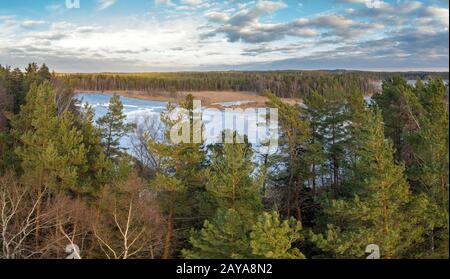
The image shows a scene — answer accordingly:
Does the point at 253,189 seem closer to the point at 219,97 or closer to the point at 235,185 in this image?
the point at 235,185

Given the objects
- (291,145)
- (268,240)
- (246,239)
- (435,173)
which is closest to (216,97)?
(291,145)

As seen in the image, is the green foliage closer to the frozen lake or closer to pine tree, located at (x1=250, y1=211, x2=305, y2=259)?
pine tree, located at (x1=250, y1=211, x2=305, y2=259)

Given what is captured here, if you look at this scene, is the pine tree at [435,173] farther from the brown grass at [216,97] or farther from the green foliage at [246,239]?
the brown grass at [216,97]

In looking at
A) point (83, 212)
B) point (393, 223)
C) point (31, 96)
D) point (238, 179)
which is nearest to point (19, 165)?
point (31, 96)

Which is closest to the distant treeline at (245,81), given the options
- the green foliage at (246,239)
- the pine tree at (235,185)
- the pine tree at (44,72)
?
the pine tree at (44,72)
